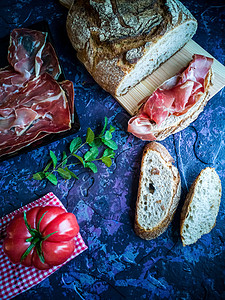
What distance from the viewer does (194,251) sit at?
8.11 ft

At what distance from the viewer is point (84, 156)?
245 cm

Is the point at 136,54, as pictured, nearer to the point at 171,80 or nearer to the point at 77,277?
the point at 171,80

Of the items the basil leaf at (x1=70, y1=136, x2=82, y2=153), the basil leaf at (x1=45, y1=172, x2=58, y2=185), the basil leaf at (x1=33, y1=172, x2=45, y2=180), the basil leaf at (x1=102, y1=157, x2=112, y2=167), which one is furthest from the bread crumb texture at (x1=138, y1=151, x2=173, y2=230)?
the basil leaf at (x1=33, y1=172, x2=45, y2=180)

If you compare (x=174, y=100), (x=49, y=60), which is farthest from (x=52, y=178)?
(x=174, y=100)

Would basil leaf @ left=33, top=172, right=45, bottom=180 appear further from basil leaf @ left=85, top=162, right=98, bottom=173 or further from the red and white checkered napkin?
the red and white checkered napkin

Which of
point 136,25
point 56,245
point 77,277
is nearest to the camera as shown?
point 56,245

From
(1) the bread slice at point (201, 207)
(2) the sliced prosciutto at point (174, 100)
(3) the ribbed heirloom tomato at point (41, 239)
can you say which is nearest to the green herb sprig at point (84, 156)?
(2) the sliced prosciutto at point (174, 100)

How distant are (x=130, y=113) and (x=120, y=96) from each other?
0.16m

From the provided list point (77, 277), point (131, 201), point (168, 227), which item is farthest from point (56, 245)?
point (168, 227)

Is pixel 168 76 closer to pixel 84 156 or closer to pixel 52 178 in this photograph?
pixel 84 156

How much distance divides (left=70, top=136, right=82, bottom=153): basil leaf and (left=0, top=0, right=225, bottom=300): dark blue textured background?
0.34 ft

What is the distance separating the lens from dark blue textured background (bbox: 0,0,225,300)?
7.92 ft

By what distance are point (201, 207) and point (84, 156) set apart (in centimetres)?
98

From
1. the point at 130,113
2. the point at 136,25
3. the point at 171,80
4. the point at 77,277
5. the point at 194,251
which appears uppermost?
the point at 136,25
